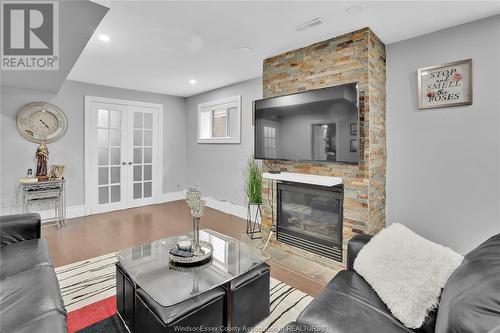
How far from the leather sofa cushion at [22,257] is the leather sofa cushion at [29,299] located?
7 centimetres

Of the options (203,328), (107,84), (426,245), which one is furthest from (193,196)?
(107,84)

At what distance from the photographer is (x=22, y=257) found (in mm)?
1767

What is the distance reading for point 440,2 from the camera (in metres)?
1.99

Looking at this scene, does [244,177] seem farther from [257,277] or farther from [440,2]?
[440,2]

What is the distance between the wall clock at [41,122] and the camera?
3949mm

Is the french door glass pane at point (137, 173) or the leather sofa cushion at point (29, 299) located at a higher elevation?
the french door glass pane at point (137, 173)

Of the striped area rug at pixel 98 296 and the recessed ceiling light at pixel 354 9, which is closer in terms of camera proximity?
the striped area rug at pixel 98 296

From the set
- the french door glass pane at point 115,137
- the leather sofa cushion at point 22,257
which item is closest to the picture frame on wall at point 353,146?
the leather sofa cushion at point 22,257

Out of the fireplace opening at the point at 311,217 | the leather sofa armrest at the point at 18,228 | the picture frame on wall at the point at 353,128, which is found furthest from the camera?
the fireplace opening at the point at 311,217

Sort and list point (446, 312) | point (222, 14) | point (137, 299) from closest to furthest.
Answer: point (446, 312) < point (137, 299) < point (222, 14)

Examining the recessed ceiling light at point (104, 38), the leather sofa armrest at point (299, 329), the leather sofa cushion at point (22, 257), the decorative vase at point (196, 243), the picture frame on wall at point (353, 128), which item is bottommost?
the leather sofa armrest at point (299, 329)

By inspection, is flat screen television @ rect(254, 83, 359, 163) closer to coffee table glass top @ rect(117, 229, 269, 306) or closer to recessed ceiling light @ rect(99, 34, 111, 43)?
coffee table glass top @ rect(117, 229, 269, 306)

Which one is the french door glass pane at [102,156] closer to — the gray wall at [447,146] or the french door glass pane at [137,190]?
the french door glass pane at [137,190]

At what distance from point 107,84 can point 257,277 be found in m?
4.54
